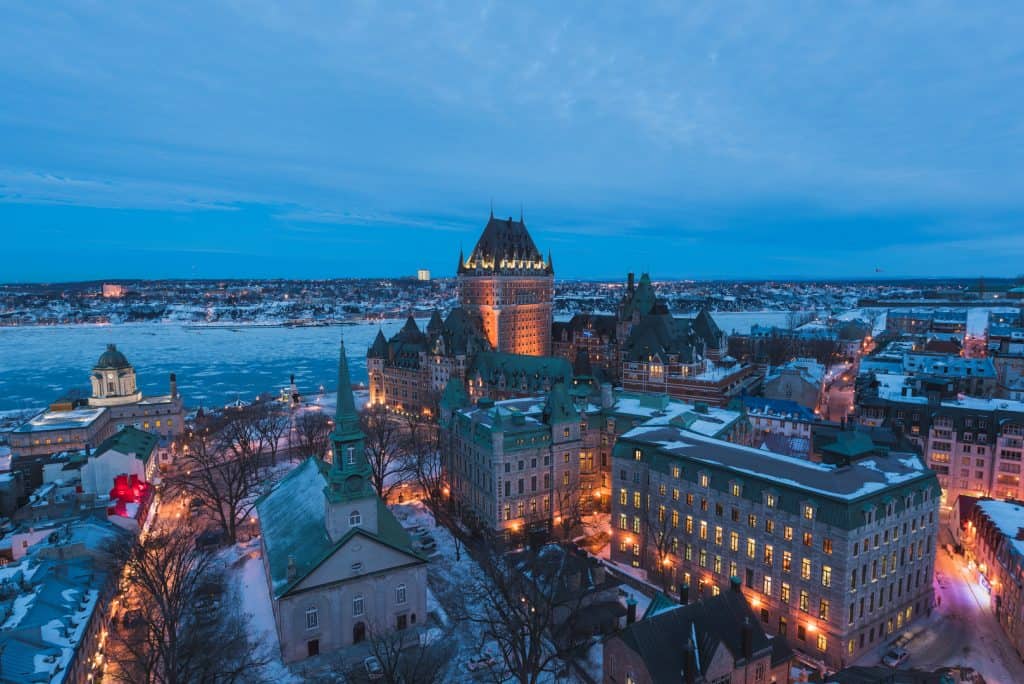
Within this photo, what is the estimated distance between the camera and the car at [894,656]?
132 feet

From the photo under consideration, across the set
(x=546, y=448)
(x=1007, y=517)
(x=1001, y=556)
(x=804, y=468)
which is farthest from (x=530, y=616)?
(x=1007, y=517)

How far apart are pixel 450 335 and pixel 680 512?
6816 centimetres

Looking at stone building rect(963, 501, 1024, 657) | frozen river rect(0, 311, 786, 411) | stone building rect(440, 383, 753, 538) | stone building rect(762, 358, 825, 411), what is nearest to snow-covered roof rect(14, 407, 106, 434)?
frozen river rect(0, 311, 786, 411)

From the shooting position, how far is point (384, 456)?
2980 inches

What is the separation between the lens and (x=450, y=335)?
110562 millimetres

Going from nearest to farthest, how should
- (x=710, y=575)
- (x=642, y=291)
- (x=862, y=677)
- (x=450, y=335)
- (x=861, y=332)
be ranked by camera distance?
1. (x=862, y=677)
2. (x=710, y=575)
3. (x=450, y=335)
4. (x=642, y=291)
5. (x=861, y=332)

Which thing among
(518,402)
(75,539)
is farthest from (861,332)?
(75,539)

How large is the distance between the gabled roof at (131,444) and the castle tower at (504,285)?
74269 millimetres

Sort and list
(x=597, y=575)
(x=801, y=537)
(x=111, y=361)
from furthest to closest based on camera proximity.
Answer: (x=111, y=361) < (x=597, y=575) < (x=801, y=537)

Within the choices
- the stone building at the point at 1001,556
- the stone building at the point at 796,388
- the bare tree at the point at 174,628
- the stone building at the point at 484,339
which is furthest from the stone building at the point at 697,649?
the stone building at the point at 796,388

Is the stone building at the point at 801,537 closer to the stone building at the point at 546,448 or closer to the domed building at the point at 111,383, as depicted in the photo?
the stone building at the point at 546,448

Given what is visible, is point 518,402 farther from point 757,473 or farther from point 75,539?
point 75,539

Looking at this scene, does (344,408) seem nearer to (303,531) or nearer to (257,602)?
(303,531)

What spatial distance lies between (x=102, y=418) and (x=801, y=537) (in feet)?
308
